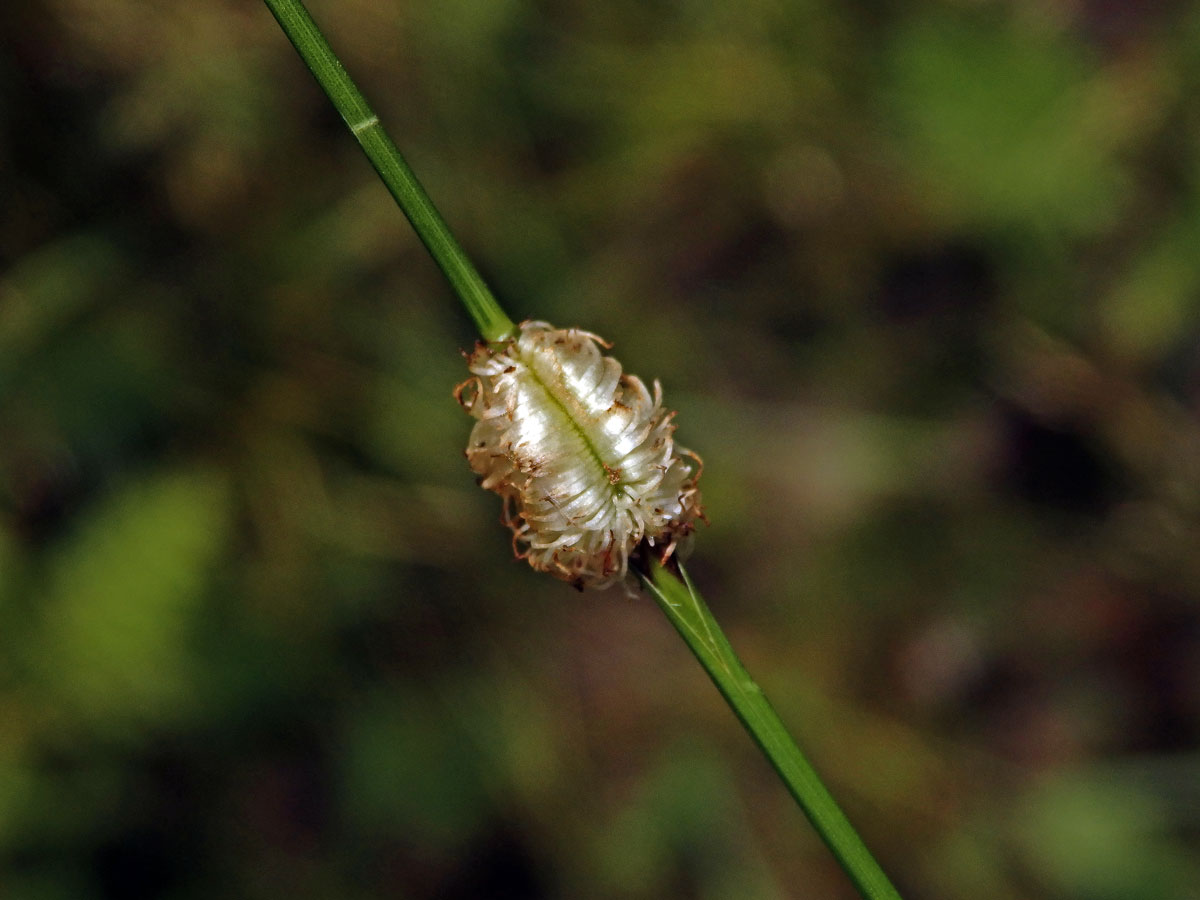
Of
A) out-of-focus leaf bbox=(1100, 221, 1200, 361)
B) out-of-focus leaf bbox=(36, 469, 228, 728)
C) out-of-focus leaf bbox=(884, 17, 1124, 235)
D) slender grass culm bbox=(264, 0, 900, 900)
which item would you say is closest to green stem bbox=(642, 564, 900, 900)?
slender grass culm bbox=(264, 0, 900, 900)

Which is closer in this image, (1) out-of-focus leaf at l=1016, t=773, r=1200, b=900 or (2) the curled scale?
(2) the curled scale

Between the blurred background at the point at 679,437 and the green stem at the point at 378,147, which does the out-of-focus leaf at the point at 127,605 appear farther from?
the green stem at the point at 378,147

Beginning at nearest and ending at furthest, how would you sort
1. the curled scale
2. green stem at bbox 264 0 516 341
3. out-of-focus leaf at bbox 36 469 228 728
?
green stem at bbox 264 0 516 341, the curled scale, out-of-focus leaf at bbox 36 469 228 728

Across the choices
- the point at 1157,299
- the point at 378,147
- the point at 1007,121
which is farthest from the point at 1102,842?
the point at 378,147

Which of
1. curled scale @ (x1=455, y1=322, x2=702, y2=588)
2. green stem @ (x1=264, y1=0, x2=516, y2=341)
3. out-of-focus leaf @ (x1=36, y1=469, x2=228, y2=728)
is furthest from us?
out-of-focus leaf @ (x1=36, y1=469, x2=228, y2=728)

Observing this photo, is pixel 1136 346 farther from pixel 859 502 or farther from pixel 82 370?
pixel 82 370

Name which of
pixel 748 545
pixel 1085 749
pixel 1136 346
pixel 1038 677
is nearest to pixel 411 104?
pixel 748 545

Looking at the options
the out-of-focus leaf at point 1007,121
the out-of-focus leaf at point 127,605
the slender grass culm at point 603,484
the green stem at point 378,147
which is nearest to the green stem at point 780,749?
the slender grass culm at point 603,484

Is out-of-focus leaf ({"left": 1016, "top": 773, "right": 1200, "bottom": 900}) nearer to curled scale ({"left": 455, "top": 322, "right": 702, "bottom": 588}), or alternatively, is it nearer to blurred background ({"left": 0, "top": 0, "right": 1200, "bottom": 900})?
blurred background ({"left": 0, "top": 0, "right": 1200, "bottom": 900})
